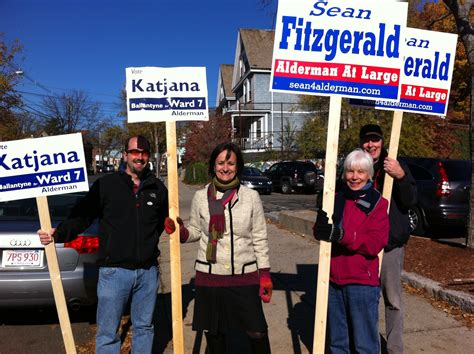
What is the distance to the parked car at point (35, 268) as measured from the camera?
14.4 feet

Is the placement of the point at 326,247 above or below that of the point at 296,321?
above

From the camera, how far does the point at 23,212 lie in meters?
5.18

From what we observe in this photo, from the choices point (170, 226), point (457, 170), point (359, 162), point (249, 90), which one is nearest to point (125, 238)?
point (170, 226)

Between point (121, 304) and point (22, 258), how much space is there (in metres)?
1.80

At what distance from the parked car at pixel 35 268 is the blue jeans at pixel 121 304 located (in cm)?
141

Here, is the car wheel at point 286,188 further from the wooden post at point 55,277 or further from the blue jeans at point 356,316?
the wooden post at point 55,277

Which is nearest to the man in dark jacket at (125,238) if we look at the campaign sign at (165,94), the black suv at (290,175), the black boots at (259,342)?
the campaign sign at (165,94)

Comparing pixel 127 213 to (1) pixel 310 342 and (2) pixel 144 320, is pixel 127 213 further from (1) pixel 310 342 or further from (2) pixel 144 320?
(1) pixel 310 342

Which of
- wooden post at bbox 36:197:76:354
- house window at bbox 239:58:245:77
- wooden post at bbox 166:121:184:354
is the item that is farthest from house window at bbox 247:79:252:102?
wooden post at bbox 36:197:76:354

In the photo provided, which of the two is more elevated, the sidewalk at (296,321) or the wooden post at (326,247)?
the wooden post at (326,247)

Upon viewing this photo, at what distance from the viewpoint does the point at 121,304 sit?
10.5 ft

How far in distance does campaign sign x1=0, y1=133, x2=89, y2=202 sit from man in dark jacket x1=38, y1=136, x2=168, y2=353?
0.63 ft

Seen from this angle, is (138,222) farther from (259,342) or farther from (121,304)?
(259,342)

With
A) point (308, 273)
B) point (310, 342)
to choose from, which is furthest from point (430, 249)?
point (310, 342)
